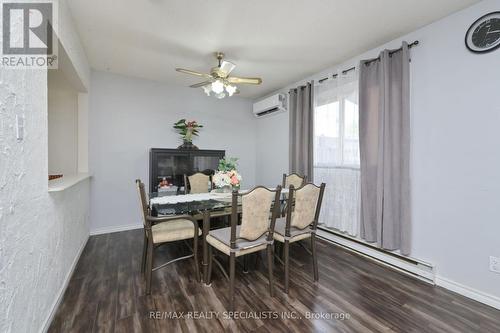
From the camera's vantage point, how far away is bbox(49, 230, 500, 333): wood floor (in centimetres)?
158

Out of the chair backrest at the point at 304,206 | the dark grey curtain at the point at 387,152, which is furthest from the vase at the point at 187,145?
the dark grey curtain at the point at 387,152

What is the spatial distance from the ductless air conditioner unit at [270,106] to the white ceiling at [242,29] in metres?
0.80

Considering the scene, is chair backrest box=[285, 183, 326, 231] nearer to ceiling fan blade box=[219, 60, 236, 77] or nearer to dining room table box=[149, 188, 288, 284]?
dining room table box=[149, 188, 288, 284]

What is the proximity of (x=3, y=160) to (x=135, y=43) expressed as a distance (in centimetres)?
217

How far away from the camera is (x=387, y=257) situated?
2498mm

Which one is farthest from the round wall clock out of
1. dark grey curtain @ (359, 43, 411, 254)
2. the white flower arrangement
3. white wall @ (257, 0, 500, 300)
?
the white flower arrangement

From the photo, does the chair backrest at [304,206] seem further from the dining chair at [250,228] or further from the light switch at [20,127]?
the light switch at [20,127]

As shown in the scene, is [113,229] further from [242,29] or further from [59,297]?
[242,29]

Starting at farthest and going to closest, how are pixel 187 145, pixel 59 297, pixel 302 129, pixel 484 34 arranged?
pixel 187 145, pixel 302 129, pixel 484 34, pixel 59 297

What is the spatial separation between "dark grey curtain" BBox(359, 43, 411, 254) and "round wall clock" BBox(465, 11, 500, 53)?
49 cm

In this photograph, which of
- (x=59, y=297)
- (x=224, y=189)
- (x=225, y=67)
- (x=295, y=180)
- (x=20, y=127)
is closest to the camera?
(x=20, y=127)

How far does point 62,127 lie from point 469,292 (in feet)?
16.4

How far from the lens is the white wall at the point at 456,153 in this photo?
1.86 meters

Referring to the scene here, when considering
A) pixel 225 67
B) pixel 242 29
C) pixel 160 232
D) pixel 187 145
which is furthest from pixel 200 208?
pixel 187 145
